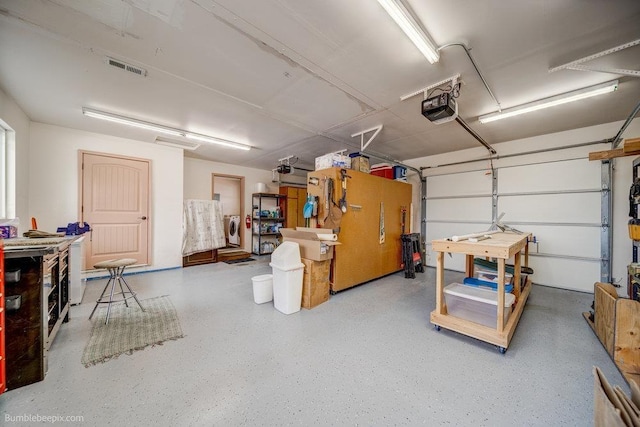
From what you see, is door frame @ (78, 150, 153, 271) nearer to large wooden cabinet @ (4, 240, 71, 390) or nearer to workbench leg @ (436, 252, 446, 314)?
large wooden cabinet @ (4, 240, 71, 390)

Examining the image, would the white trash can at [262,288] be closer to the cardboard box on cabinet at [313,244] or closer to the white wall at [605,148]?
the cardboard box on cabinet at [313,244]

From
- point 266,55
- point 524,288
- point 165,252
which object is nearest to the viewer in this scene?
point 266,55

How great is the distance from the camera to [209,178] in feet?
21.4

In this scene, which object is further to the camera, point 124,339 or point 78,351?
point 124,339

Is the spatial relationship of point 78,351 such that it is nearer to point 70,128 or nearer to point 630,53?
point 70,128

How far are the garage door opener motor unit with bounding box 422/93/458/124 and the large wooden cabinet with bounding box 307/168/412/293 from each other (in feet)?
5.03

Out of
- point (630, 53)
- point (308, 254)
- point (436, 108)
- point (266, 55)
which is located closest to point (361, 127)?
point (436, 108)

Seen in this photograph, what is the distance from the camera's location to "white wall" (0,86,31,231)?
2949 mm

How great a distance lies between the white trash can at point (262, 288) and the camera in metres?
3.25

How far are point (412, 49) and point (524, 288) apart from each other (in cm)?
384

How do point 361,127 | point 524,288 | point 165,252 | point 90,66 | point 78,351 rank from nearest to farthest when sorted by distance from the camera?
point 78,351 < point 90,66 < point 524,288 < point 361,127 < point 165,252

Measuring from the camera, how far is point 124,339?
229 centimetres

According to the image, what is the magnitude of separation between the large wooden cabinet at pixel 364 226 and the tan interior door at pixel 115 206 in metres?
3.83

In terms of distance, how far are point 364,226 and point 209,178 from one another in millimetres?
4860
